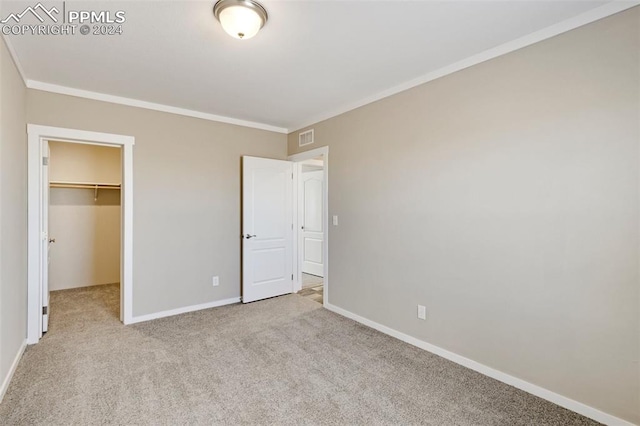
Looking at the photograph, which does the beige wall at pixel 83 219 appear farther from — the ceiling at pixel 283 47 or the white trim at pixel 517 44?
the white trim at pixel 517 44

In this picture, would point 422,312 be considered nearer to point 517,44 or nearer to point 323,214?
point 323,214

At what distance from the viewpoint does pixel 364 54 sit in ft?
8.24

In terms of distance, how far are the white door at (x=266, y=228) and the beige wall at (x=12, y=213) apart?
2.20 meters

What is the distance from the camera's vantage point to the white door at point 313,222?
609 centimetres

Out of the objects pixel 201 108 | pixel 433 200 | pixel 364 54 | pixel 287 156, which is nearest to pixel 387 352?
pixel 433 200

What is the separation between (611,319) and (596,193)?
2.55 feet

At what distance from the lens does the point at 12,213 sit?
8.10ft

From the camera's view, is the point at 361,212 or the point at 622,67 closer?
the point at 622,67

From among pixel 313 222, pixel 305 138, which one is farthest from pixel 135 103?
pixel 313 222

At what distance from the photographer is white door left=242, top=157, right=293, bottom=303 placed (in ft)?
14.2

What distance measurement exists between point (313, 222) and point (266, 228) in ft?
6.10

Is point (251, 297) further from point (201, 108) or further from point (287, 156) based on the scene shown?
point (201, 108)

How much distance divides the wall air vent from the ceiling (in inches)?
33.7

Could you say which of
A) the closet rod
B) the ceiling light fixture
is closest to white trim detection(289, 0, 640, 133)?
the ceiling light fixture
